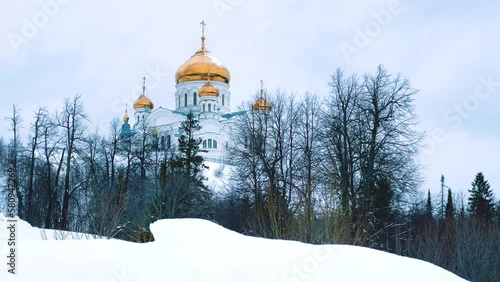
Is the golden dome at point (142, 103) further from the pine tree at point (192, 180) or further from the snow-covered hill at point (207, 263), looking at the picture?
the snow-covered hill at point (207, 263)

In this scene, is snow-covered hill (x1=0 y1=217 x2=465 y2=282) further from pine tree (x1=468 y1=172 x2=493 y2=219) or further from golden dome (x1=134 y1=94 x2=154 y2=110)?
golden dome (x1=134 y1=94 x2=154 y2=110)

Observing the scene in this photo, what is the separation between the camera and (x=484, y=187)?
115 feet

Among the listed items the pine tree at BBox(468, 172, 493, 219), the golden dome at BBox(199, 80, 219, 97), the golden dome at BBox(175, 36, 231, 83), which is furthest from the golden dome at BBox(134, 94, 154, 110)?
the pine tree at BBox(468, 172, 493, 219)

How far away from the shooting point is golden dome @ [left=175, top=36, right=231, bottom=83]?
46812 mm

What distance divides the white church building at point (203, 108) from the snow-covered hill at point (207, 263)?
1531 inches

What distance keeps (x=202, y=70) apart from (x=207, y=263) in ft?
138

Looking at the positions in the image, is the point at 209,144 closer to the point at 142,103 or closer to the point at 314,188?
the point at 142,103

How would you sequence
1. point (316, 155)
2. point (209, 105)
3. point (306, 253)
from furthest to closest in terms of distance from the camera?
point (209, 105) → point (316, 155) → point (306, 253)

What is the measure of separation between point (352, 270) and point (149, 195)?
1494 centimetres

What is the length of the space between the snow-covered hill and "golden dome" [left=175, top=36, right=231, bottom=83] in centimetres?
4131

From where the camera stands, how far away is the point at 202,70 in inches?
1842

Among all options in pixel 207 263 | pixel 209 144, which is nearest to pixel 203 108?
pixel 209 144

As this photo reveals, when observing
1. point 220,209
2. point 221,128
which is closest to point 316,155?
point 220,209

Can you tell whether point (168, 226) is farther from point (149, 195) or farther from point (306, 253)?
point (149, 195)
